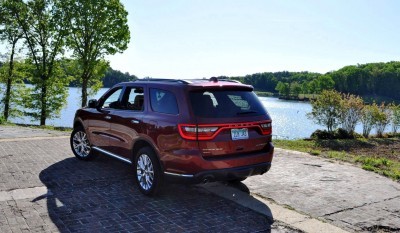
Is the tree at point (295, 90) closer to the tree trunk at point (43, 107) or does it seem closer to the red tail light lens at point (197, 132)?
the tree trunk at point (43, 107)

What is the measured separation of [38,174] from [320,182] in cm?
550

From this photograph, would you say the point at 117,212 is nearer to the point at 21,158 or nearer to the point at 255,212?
the point at 255,212

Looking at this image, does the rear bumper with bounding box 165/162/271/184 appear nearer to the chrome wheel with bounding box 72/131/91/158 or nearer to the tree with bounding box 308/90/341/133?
the chrome wheel with bounding box 72/131/91/158

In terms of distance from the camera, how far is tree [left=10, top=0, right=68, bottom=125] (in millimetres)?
27328

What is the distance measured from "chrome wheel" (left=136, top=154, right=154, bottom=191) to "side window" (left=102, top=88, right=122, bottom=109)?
4.77ft

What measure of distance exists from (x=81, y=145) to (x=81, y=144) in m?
0.02

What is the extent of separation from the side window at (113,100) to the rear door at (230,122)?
2265 millimetres

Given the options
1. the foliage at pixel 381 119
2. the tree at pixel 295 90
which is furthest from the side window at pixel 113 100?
the tree at pixel 295 90

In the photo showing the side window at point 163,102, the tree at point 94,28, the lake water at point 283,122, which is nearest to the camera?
the side window at point 163,102

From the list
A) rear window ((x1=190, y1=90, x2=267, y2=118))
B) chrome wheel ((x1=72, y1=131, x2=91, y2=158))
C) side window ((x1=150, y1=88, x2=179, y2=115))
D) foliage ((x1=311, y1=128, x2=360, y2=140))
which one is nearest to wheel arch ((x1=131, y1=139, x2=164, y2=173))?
side window ((x1=150, y1=88, x2=179, y2=115))

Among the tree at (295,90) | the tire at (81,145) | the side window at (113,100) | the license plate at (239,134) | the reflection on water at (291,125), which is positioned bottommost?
the reflection on water at (291,125)

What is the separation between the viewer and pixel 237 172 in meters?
5.00

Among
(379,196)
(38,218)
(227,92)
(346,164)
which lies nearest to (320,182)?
(379,196)

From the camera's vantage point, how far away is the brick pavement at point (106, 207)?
4418 mm
